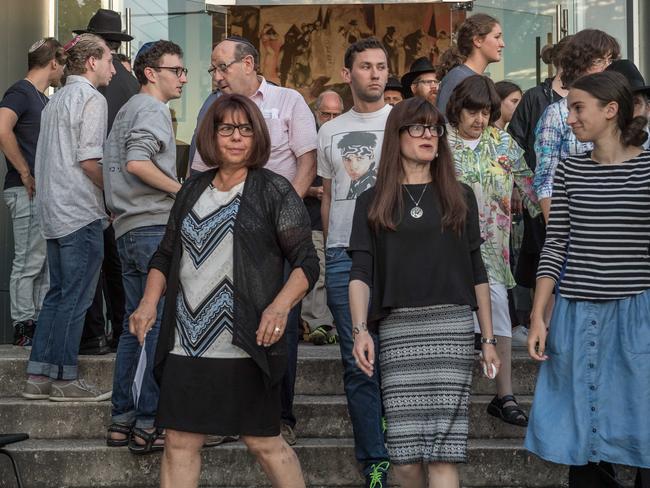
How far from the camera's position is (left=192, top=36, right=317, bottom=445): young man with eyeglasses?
6.23 m

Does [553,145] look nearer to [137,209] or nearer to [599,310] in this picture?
[599,310]

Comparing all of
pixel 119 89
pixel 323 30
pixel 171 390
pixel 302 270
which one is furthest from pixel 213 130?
pixel 323 30

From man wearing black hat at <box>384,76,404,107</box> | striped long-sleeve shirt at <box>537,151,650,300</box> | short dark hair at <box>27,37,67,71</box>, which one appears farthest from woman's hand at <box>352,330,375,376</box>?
man wearing black hat at <box>384,76,404,107</box>

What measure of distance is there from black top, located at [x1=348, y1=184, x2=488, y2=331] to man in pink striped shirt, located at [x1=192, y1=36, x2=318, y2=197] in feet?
4.41

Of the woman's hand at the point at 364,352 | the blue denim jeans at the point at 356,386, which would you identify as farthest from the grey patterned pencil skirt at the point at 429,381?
the blue denim jeans at the point at 356,386

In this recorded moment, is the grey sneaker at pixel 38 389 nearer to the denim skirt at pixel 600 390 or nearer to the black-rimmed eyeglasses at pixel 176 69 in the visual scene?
the black-rimmed eyeglasses at pixel 176 69

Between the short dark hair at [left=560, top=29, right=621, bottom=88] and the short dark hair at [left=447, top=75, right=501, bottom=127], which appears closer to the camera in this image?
the short dark hair at [left=560, top=29, right=621, bottom=88]

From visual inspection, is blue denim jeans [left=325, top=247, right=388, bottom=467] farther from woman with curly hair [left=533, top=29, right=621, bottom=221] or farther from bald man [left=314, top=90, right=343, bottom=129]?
bald man [left=314, top=90, right=343, bottom=129]

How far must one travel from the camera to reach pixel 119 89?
7848 mm

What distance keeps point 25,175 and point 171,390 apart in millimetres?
3417

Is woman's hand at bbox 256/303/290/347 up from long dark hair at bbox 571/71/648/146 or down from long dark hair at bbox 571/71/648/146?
down

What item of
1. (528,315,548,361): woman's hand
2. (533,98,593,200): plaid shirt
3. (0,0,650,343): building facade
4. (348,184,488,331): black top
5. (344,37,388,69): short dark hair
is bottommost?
(528,315,548,361): woman's hand

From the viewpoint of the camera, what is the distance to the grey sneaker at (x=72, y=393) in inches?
262

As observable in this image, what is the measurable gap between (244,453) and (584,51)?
9.25ft
